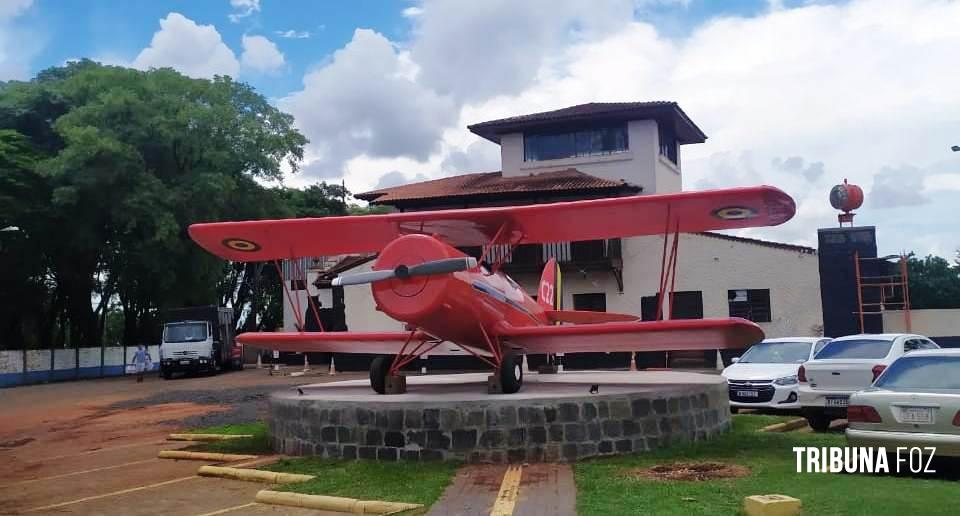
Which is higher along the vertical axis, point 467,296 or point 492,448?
point 467,296

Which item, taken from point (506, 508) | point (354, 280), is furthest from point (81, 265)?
point (506, 508)

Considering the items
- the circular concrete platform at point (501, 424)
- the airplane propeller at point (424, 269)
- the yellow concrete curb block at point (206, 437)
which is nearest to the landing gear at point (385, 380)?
the circular concrete platform at point (501, 424)

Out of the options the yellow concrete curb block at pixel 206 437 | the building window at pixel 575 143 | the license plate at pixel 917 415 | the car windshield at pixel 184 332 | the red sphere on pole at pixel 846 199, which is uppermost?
the building window at pixel 575 143

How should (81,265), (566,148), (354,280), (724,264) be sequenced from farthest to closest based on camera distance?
1. (81,265)
2. (566,148)
3. (724,264)
4. (354,280)

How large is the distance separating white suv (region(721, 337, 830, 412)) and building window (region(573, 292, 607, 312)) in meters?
15.3

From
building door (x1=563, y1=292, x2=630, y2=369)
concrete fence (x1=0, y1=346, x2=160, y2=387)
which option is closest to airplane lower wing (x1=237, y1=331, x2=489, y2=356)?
building door (x1=563, y1=292, x2=630, y2=369)

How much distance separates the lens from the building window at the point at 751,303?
1132 inches

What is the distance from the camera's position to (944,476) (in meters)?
7.88

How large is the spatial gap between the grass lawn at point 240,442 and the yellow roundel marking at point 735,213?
7.10 meters

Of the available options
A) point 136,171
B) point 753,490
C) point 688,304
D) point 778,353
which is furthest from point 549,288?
point 136,171

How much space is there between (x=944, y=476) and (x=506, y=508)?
4.30 meters

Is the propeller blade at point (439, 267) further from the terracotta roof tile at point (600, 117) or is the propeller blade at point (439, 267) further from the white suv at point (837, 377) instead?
the terracotta roof tile at point (600, 117)

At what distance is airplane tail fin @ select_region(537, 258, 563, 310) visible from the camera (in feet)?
55.1

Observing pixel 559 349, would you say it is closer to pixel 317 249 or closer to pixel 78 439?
pixel 317 249
